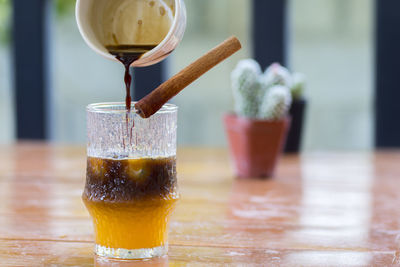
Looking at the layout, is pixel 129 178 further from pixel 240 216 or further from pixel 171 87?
pixel 240 216

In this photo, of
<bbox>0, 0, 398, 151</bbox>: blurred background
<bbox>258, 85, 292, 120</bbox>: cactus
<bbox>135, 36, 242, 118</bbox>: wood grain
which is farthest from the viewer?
<bbox>0, 0, 398, 151</bbox>: blurred background

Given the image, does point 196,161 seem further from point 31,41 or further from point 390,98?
point 31,41

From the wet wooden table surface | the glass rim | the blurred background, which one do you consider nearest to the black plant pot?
the wet wooden table surface

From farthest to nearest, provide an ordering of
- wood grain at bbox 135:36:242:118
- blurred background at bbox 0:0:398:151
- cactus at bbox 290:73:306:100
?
blurred background at bbox 0:0:398:151 → cactus at bbox 290:73:306:100 → wood grain at bbox 135:36:242:118

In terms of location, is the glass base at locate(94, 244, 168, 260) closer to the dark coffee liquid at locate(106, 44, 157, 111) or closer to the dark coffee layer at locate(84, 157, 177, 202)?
the dark coffee layer at locate(84, 157, 177, 202)

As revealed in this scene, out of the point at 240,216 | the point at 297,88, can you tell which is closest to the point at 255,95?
the point at 297,88

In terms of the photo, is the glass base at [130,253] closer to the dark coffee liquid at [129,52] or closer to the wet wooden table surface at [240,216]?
the wet wooden table surface at [240,216]

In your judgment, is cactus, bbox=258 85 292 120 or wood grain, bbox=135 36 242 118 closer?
wood grain, bbox=135 36 242 118
